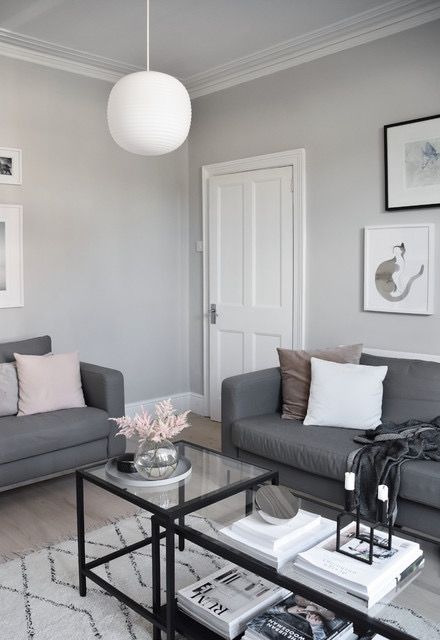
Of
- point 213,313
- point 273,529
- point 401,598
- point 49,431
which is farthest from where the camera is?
point 213,313

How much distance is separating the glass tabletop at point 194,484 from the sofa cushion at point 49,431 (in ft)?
2.94

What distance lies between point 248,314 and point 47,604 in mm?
2824

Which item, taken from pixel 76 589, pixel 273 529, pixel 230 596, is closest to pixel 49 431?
pixel 76 589

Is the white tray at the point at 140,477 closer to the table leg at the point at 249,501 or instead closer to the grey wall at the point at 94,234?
the table leg at the point at 249,501

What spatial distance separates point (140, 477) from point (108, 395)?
54.6 inches

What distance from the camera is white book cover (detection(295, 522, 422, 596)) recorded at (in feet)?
5.35

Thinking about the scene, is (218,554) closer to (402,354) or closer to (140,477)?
(140,477)

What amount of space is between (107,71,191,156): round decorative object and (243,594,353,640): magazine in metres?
1.88

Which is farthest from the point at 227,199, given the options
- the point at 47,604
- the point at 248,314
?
the point at 47,604

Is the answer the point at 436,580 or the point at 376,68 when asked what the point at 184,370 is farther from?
the point at 436,580

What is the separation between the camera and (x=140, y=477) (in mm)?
2311

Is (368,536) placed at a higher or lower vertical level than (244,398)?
lower

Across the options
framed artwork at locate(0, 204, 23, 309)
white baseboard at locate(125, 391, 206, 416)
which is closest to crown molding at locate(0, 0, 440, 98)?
framed artwork at locate(0, 204, 23, 309)

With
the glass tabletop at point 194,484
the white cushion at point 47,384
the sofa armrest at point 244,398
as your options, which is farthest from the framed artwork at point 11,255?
the glass tabletop at point 194,484
